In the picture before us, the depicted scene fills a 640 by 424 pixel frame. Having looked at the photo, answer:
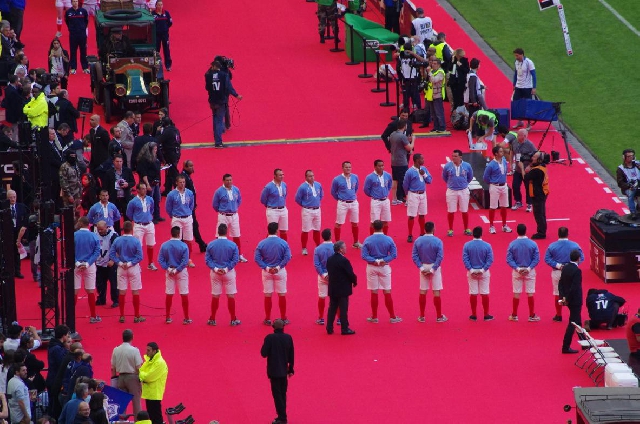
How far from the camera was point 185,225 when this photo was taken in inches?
1021

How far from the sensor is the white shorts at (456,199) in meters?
26.9

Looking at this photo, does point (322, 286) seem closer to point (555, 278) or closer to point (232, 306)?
point (232, 306)

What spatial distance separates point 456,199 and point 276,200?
351cm

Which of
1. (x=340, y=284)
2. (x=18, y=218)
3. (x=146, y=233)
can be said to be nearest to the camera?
(x=340, y=284)

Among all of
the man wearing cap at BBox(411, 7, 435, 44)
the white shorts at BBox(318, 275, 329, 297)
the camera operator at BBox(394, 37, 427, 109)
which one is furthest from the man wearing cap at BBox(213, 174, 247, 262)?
the man wearing cap at BBox(411, 7, 435, 44)

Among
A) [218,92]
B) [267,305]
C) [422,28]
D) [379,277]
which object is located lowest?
[267,305]

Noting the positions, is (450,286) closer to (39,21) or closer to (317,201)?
(317,201)

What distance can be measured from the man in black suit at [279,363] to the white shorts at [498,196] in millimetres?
8324

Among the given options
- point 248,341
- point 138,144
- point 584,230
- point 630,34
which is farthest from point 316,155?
point 630,34

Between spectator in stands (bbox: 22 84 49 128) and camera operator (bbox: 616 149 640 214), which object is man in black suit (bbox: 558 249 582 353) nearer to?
camera operator (bbox: 616 149 640 214)

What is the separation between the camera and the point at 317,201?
85.8 feet

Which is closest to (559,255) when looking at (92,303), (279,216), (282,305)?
(282,305)

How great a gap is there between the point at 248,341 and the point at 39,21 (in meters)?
22.1

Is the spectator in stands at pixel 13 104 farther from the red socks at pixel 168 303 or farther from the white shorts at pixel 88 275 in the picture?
the red socks at pixel 168 303
